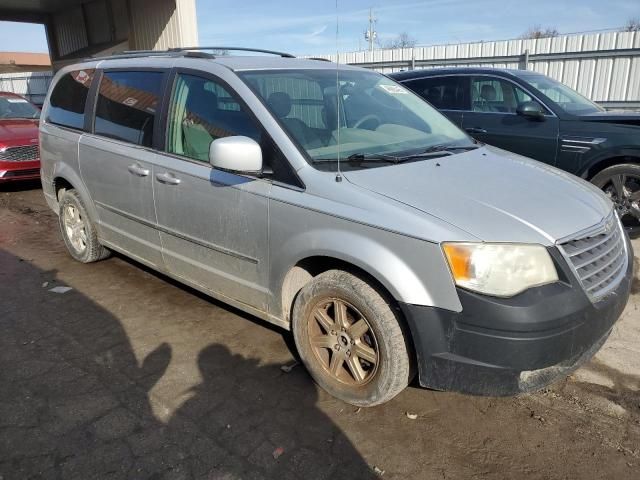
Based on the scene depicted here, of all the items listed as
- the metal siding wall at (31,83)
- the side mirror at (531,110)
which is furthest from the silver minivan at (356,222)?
the metal siding wall at (31,83)

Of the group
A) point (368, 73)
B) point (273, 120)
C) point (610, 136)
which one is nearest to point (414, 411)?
point (273, 120)

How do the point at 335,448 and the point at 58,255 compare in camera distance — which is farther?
the point at 58,255

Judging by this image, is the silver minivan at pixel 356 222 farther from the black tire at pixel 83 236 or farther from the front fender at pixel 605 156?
the front fender at pixel 605 156

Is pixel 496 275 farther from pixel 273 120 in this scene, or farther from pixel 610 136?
pixel 610 136

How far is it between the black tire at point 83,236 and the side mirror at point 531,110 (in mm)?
4765

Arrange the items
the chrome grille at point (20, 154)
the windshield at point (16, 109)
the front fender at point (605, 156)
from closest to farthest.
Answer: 1. the front fender at point (605, 156)
2. the chrome grille at point (20, 154)
3. the windshield at point (16, 109)

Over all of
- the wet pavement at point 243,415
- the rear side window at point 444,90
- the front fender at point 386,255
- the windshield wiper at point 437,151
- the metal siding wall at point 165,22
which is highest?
the metal siding wall at point 165,22

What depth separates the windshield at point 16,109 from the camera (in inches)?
384

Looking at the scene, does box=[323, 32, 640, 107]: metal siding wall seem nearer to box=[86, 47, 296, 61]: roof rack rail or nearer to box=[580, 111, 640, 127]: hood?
box=[580, 111, 640, 127]: hood

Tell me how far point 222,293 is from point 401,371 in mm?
1415

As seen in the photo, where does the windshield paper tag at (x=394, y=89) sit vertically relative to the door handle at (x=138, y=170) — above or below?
above

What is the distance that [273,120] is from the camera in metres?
2.98

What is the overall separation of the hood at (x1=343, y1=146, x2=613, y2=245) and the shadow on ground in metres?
Answer: 1.25

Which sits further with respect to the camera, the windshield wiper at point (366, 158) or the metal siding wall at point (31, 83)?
the metal siding wall at point (31, 83)
